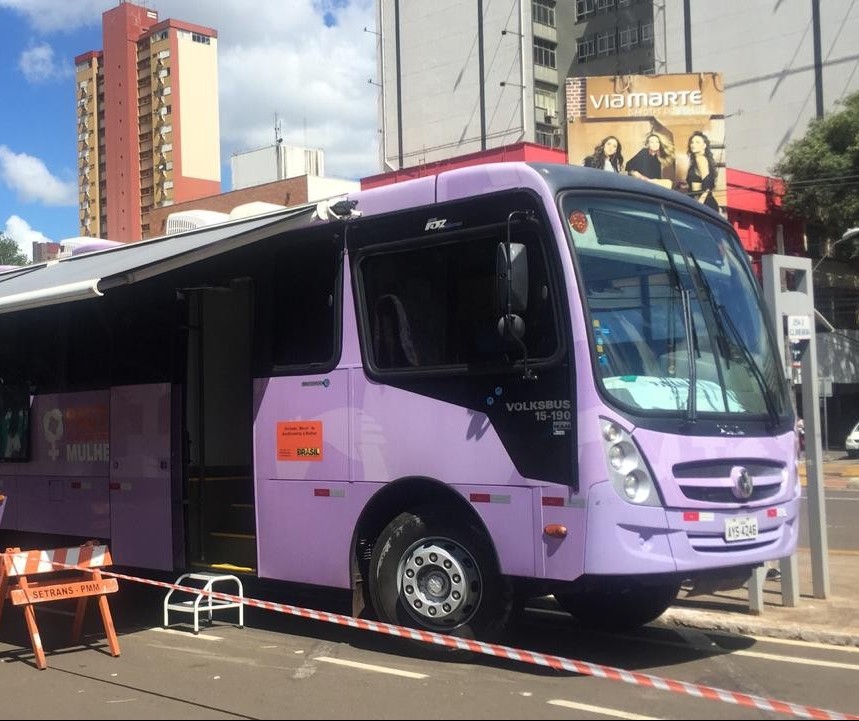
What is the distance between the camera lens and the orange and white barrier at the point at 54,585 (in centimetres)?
718

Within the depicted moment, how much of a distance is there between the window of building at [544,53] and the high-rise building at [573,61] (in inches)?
3.0

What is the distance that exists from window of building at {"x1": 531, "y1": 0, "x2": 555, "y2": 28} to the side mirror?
4843 cm

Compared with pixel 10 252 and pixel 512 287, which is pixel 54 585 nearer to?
pixel 512 287

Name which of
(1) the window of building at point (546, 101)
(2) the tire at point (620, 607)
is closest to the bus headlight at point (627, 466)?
(2) the tire at point (620, 607)

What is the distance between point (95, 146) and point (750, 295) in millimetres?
121611

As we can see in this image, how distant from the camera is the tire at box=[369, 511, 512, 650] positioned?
6.79 meters

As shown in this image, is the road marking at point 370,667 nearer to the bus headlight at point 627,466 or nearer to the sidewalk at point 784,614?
the bus headlight at point 627,466

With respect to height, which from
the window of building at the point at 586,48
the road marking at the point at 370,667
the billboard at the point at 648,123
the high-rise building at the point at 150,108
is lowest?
the road marking at the point at 370,667

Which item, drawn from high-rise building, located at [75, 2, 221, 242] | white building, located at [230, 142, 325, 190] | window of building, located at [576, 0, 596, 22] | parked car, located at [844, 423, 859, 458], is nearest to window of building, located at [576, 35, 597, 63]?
window of building, located at [576, 0, 596, 22]

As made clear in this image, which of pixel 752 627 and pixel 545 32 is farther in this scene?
pixel 545 32

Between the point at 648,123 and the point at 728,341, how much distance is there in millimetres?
25960

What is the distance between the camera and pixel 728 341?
7.11 metres

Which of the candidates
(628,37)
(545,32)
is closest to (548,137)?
(545,32)

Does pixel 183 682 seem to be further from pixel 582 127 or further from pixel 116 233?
pixel 116 233
